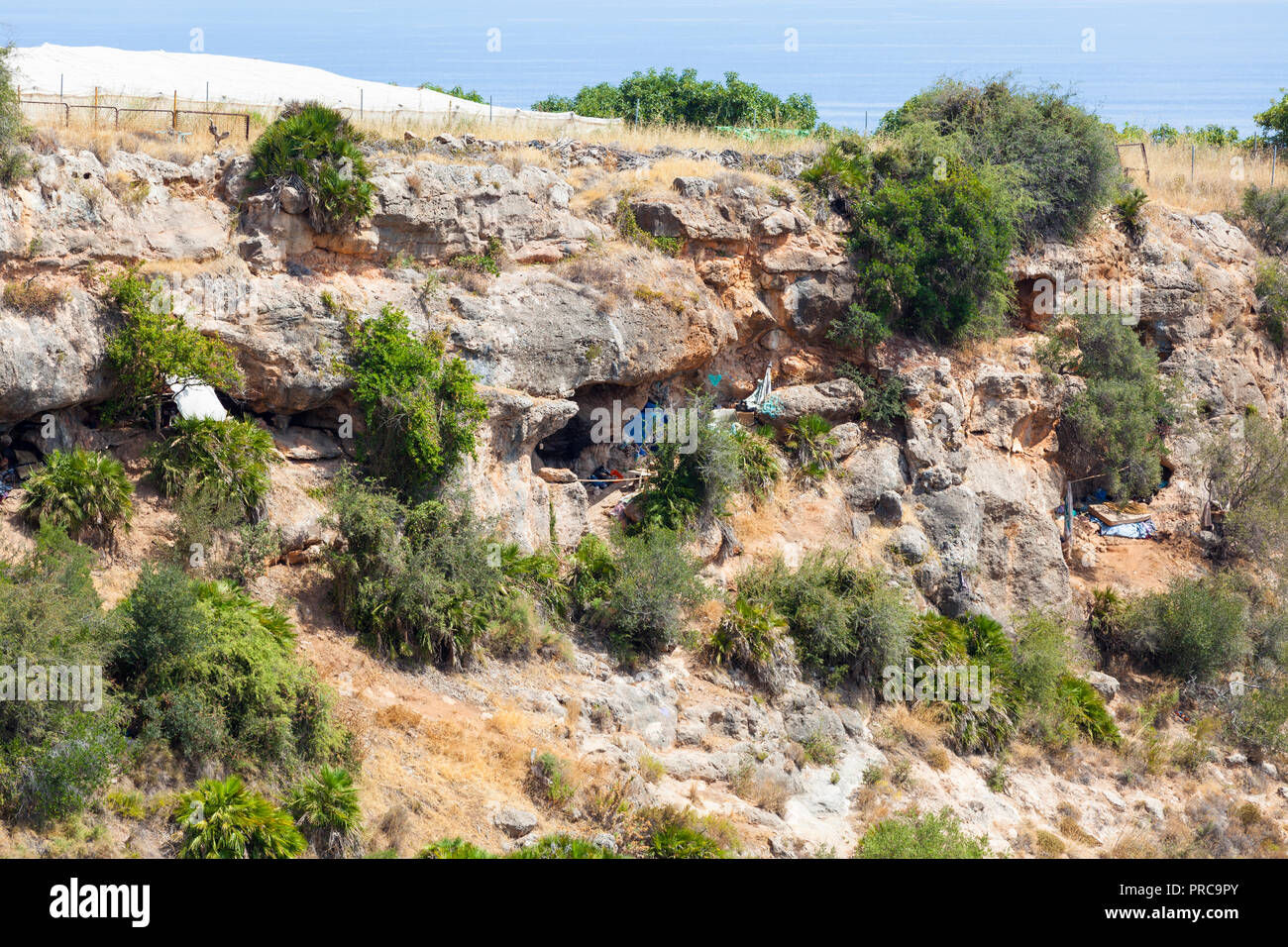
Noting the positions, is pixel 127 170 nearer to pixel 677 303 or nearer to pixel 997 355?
pixel 677 303

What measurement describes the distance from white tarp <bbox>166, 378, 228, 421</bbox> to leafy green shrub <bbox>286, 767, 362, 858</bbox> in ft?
21.5

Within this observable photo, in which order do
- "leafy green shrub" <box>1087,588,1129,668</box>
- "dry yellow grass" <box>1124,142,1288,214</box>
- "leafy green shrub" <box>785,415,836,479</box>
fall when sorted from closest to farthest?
"leafy green shrub" <box>785,415,836,479</box>, "leafy green shrub" <box>1087,588,1129,668</box>, "dry yellow grass" <box>1124,142,1288,214</box>

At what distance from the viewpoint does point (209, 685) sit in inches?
619

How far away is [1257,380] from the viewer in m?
32.5

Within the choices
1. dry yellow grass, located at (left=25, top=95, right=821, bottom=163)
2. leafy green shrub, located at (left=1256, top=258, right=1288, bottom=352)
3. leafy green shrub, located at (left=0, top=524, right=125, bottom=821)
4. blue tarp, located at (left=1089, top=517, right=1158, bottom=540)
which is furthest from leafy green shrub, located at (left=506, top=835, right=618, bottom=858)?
leafy green shrub, located at (left=1256, top=258, right=1288, bottom=352)

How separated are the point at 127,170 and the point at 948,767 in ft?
54.5

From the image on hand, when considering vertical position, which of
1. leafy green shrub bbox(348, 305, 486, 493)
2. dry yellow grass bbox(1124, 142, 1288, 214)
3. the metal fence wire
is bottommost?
leafy green shrub bbox(348, 305, 486, 493)

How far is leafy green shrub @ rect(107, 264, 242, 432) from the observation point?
1891 cm

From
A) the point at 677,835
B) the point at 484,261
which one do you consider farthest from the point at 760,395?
the point at 677,835

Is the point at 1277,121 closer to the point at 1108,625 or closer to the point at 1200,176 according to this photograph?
the point at 1200,176

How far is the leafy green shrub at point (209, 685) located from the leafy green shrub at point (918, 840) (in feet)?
25.0

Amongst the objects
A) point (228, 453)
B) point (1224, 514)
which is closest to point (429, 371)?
point (228, 453)

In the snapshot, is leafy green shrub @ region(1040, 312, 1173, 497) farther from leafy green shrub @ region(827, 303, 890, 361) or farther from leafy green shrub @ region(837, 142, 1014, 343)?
leafy green shrub @ region(827, 303, 890, 361)

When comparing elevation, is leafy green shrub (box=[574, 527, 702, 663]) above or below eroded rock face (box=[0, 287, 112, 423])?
below
